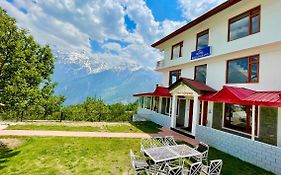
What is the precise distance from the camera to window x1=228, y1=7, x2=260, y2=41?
1210cm

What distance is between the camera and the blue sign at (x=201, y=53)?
51.2ft

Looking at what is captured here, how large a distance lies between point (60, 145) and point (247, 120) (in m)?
11.3

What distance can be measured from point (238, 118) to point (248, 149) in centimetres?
349

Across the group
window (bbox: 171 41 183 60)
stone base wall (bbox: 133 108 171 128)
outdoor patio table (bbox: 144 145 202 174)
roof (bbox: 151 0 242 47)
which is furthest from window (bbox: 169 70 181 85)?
outdoor patio table (bbox: 144 145 202 174)

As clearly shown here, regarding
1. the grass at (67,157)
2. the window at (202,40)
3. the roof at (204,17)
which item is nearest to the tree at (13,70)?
the grass at (67,157)

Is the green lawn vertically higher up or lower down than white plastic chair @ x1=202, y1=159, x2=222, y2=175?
lower down

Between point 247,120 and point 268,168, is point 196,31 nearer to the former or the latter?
point 247,120

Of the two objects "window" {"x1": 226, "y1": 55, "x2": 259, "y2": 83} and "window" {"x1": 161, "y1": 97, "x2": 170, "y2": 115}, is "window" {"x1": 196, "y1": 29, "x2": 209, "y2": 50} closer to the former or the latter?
"window" {"x1": 226, "y1": 55, "x2": 259, "y2": 83}

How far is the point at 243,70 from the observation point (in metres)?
12.8

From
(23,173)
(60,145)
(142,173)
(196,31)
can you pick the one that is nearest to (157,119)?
(196,31)

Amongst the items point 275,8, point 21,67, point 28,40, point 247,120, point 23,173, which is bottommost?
point 23,173

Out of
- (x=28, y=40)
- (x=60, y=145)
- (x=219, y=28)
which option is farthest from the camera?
(x=219, y=28)

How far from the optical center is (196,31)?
17750 mm

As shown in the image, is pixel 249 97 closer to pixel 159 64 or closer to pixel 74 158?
pixel 74 158
